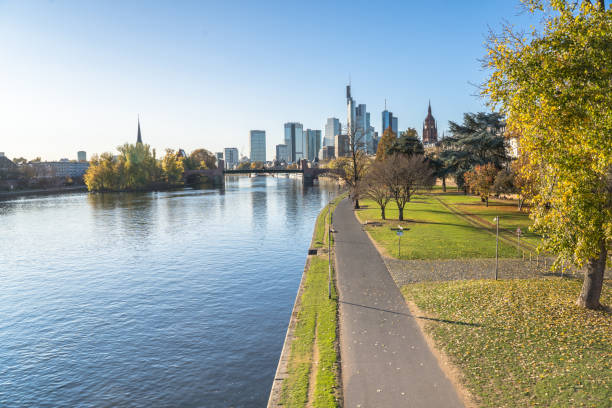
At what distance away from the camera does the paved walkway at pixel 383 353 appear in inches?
467

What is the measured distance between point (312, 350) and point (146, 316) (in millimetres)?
11864

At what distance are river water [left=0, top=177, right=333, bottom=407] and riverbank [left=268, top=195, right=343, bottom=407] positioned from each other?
1.35 metres

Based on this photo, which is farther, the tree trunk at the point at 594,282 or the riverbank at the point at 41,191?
the riverbank at the point at 41,191

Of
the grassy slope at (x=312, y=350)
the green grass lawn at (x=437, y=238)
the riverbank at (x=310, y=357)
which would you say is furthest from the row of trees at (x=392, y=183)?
the riverbank at (x=310, y=357)

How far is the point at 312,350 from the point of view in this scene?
1539cm

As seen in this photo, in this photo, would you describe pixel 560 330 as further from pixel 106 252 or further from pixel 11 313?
pixel 106 252

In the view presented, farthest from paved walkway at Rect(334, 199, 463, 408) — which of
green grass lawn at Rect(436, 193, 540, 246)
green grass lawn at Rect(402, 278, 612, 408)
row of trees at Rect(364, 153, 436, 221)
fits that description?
row of trees at Rect(364, 153, 436, 221)

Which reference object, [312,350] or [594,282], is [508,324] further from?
[312,350]

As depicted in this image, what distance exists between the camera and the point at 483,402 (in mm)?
11406

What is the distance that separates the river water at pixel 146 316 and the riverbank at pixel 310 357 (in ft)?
4.42

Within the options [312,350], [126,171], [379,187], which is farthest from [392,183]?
[126,171]

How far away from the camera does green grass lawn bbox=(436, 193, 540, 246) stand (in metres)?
38.1

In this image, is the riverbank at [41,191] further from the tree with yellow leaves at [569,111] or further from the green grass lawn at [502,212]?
the tree with yellow leaves at [569,111]

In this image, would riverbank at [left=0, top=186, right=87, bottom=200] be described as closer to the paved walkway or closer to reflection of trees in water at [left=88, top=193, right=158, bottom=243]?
reflection of trees in water at [left=88, top=193, right=158, bottom=243]
